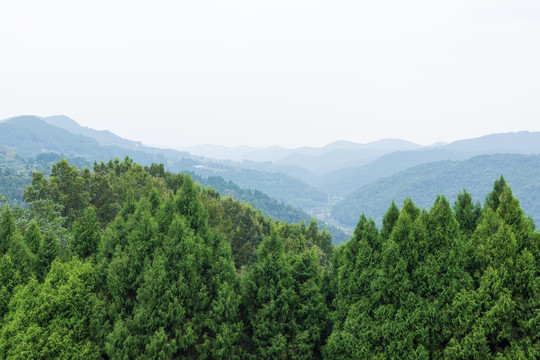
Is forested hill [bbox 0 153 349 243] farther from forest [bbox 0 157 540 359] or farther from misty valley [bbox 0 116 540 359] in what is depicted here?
forest [bbox 0 157 540 359]

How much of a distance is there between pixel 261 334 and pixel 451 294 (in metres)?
4.41

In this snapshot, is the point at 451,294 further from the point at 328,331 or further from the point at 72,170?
the point at 72,170

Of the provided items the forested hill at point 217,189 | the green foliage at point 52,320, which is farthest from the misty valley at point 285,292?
the forested hill at point 217,189

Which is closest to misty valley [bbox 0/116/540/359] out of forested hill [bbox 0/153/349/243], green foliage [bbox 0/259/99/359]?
green foliage [bbox 0/259/99/359]

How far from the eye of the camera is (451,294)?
25.6 feet

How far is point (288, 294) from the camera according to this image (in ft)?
31.0

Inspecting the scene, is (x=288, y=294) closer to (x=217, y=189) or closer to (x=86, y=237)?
(x=86, y=237)

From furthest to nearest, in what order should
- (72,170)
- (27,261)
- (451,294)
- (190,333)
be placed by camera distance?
1. (72,170)
2. (27,261)
3. (190,333)
4. (451,294)

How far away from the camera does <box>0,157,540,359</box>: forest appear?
24.8 feet

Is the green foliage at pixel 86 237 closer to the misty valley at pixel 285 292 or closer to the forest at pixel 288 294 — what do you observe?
the misty valley at pixel 285 292

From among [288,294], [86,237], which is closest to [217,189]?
[86,237]

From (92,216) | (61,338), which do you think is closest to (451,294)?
(61,338)

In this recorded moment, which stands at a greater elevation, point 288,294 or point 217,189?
point 288,294

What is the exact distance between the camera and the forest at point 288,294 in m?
7.55
